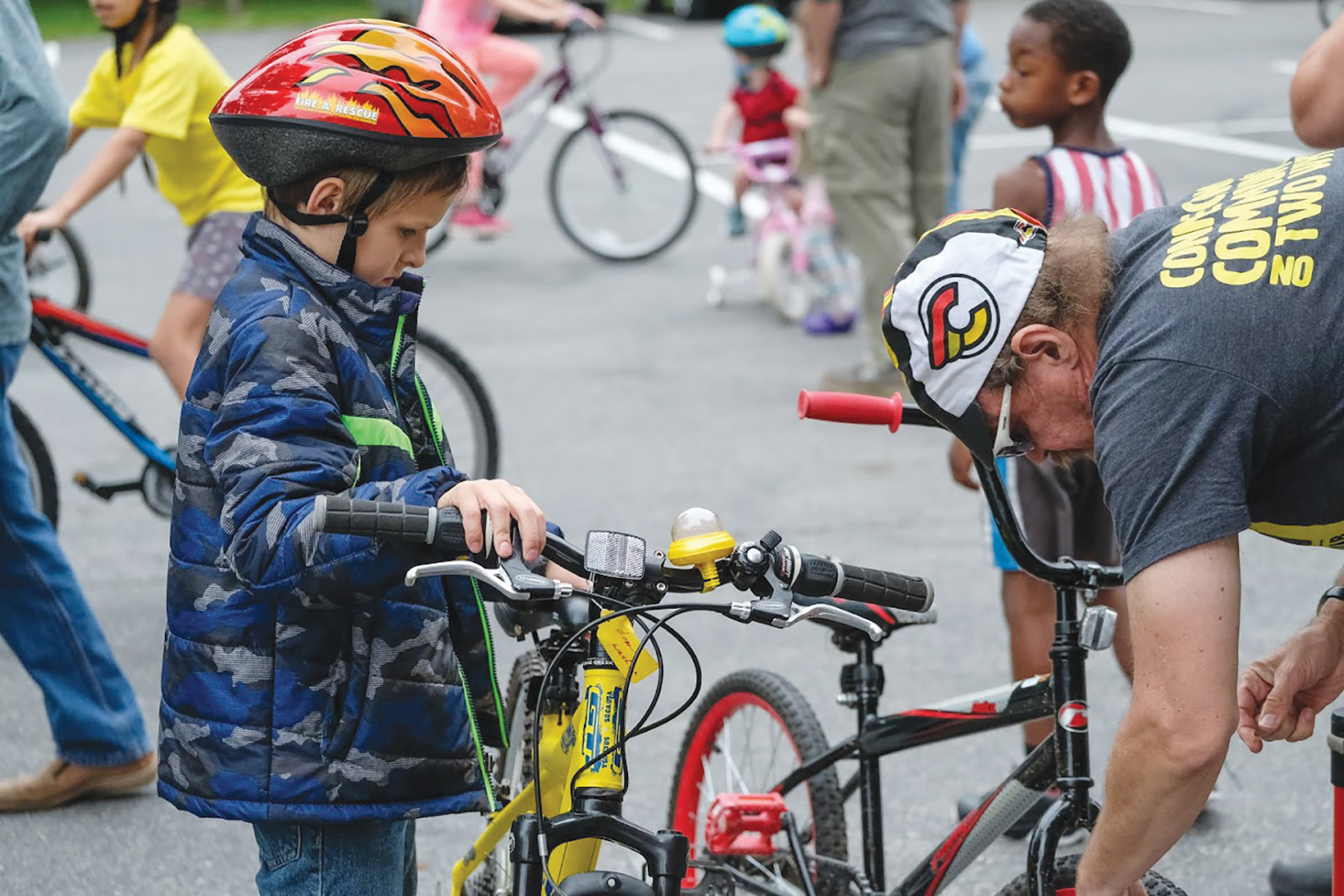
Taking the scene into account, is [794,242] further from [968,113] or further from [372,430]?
[372,430]

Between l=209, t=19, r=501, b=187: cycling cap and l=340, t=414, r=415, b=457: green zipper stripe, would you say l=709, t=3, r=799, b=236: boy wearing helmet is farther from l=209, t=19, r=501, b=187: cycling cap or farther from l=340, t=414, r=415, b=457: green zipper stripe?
l=340, t=414, r=415, b=457: green zipper stripe

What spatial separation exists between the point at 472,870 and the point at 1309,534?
1520mm

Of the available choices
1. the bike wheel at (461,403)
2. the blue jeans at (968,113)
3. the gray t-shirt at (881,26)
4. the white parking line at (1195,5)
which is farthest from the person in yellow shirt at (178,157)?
the white parking line at (1195,5)

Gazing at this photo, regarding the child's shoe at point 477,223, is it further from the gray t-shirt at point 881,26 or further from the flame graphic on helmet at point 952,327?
the flame graphic on helmet at point 952,327

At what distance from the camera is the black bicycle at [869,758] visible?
2.58 meters

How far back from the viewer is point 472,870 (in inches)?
117

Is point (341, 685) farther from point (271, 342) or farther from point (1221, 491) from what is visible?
point (1221, 491)

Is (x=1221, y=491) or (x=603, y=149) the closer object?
(x=1221, y=491)

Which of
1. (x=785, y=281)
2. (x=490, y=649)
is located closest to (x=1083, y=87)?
(x=490, y=649)

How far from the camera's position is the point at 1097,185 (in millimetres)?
4090

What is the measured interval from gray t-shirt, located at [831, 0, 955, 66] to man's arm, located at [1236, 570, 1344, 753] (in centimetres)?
499

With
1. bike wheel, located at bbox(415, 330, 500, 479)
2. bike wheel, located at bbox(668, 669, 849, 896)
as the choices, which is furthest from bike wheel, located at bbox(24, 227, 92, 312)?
bike wheel, located at bbox(668, 669, 849, 896)

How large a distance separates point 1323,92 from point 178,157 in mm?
3457

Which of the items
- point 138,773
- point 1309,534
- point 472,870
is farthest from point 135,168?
point 1309,534
